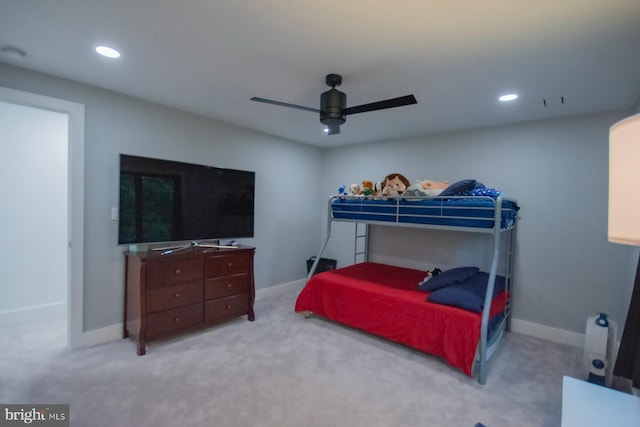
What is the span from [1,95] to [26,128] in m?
1.14

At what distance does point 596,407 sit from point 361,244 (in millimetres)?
3345

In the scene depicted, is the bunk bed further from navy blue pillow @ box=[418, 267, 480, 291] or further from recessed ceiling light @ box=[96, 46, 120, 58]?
recessed ceiling light @ box=[96, 46, 120, 58]

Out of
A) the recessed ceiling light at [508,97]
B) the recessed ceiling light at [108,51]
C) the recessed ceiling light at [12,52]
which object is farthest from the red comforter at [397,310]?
the recessed ceiling light at [12,52]

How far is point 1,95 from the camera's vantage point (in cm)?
227

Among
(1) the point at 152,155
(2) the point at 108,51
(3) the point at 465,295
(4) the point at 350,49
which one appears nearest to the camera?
(4) the point at 350,49

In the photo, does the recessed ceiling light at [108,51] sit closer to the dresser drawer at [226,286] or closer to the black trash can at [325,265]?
the dresser drawer at [226,286]

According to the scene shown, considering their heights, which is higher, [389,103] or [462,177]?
[389,103]

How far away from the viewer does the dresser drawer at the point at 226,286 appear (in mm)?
3055

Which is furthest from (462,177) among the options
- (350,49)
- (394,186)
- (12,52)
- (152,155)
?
(12,52)

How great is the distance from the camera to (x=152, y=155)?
10.2ft

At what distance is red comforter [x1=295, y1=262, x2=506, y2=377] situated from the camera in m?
2.39

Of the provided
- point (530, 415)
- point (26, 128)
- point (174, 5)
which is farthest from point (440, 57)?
point (26, 128)

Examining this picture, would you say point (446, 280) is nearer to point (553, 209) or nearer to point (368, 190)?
point (368, 190)

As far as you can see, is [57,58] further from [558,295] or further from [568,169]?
[558,295]
